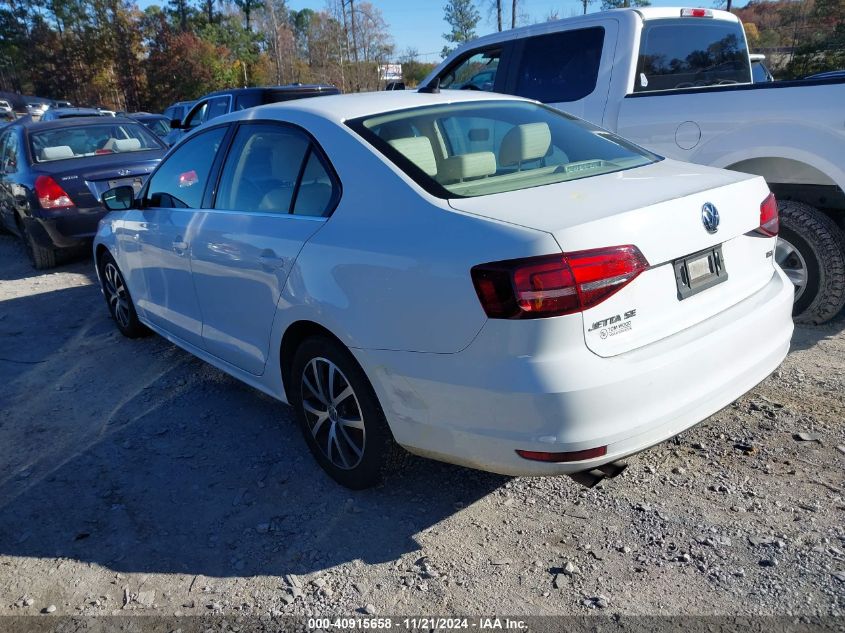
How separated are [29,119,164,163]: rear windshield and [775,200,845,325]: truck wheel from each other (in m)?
7.45

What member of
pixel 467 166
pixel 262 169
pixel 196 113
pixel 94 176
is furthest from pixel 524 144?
pixel 196 113

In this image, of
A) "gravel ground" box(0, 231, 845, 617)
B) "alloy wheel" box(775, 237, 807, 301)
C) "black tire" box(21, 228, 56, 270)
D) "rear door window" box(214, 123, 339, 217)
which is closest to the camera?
"gravel ground" box(0, 231, 845, 617)

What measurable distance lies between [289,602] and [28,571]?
119 cm

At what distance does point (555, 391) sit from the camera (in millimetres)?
2338

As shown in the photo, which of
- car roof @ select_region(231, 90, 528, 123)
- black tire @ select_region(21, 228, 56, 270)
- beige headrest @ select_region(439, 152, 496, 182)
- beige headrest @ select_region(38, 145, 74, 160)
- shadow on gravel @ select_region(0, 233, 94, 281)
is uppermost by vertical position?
car roof @ select_region(231, 90, 528, 123)

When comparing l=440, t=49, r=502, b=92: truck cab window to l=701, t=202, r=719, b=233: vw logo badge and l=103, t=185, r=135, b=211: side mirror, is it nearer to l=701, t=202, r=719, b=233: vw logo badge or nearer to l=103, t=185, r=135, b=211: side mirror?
l=103, t=185, r=135, b=211: side mirror

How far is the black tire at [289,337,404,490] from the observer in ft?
9.74

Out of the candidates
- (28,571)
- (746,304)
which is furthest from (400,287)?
(28,571)

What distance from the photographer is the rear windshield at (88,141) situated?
8422 mm

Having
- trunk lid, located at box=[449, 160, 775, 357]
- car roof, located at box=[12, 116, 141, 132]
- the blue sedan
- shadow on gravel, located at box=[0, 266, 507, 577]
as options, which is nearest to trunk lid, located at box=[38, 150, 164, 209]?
the blue sedan

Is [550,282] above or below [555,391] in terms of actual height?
above

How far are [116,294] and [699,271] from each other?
4.63 m

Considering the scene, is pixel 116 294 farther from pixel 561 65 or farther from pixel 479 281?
pixel 479 281

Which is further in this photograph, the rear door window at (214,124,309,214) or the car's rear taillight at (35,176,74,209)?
the car's rear taillight at (35,176,74,209)
